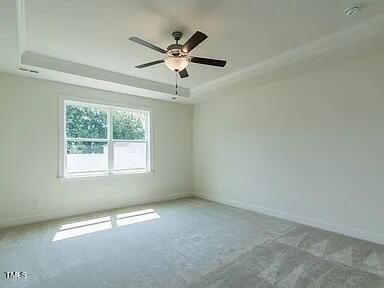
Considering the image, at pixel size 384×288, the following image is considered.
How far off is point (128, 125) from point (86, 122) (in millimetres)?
904

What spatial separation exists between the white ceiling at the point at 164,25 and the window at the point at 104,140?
→ 131 cm

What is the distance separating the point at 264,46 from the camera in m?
3.19

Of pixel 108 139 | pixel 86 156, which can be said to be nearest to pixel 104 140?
pixel 108 139

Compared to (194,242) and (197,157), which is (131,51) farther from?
(197,157)

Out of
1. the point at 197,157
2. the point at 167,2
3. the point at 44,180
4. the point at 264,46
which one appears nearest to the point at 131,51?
the point at 167,2

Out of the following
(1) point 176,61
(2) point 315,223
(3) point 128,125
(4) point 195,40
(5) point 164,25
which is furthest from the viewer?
(3) point 128,125

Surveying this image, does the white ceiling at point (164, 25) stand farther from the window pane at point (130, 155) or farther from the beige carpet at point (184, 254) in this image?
the beige carpet at point (184, 254)

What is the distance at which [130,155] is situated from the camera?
17.3 feet

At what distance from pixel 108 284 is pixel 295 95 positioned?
12.7 ft

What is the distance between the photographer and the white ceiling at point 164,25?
2.31 metres

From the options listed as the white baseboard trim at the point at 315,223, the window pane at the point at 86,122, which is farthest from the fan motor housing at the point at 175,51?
the white baseboard trim at the point at 315,223

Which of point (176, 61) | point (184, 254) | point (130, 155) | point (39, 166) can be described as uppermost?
point (176, 61)

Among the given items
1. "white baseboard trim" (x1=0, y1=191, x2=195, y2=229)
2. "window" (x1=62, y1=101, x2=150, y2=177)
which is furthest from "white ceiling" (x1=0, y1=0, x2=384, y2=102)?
"white baseboard trim" (x1=0, y1=191, x2=195, y2=229)

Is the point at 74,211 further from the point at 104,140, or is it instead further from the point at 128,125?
the point at 128,125
